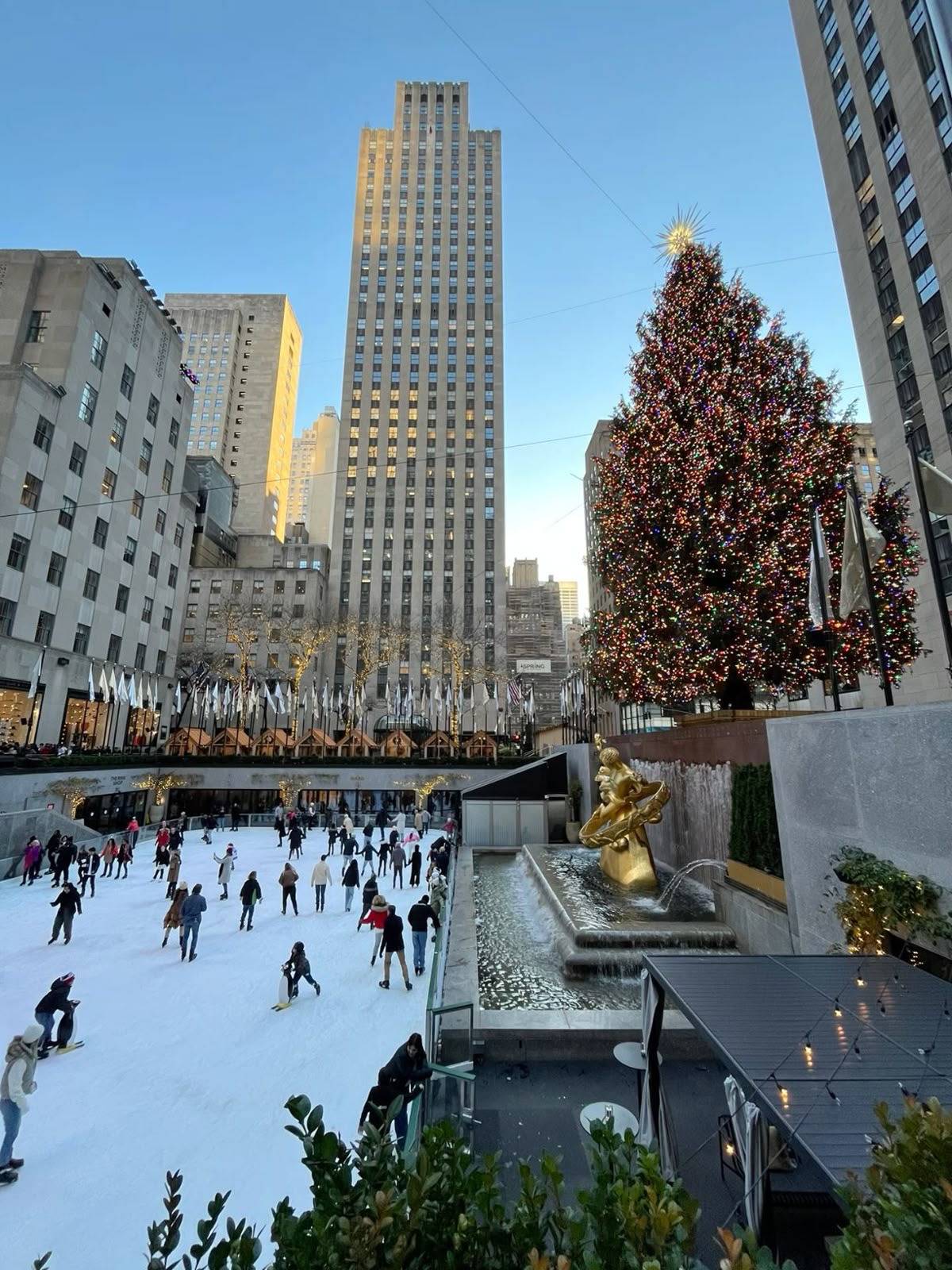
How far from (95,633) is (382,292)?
227 feet

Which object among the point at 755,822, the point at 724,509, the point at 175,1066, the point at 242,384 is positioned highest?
the point at 242,384

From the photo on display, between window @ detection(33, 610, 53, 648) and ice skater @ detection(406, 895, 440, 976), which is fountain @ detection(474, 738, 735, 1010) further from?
window @ detection(33, 610, 53, 648)

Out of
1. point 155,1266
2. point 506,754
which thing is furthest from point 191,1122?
point 506,754

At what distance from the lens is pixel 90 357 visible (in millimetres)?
37031

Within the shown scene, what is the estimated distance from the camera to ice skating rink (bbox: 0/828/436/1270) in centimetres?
550

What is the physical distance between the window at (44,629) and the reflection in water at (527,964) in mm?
31309

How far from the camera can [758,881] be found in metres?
9.54

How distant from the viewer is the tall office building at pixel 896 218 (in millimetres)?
26078

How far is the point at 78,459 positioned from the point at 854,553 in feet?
137

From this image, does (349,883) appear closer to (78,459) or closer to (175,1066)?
(175,1066)

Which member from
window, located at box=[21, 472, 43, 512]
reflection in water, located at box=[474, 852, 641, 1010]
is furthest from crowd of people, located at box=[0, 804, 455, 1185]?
window, located at box=[21, 472, 43, 512]

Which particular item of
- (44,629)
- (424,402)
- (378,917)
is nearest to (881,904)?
(378,917)

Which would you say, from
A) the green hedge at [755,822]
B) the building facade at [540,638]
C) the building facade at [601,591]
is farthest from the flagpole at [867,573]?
the building facade at [540,638]

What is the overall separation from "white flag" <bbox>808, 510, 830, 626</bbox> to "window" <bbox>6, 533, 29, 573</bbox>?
37.2m
